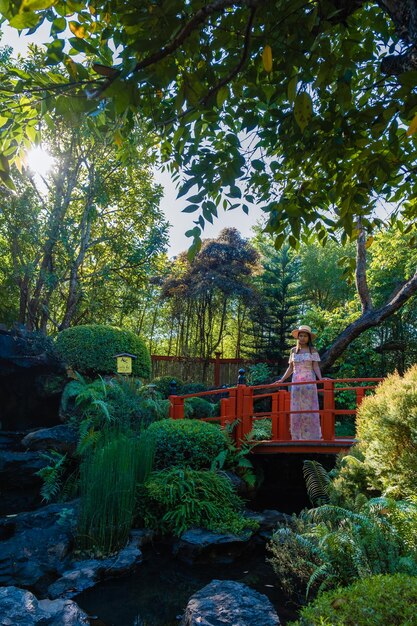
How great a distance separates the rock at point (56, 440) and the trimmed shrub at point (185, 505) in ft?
7.29

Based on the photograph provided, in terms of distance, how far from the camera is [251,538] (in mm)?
5320

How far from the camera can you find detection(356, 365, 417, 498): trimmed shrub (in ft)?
12.5

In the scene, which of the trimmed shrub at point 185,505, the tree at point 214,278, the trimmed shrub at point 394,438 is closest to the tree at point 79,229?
the tree at point 214,278

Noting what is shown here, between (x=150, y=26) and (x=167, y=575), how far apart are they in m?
4.43

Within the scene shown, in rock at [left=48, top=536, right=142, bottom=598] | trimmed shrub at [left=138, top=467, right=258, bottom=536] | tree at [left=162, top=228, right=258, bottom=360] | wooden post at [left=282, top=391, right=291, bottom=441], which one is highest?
tree at [left=162, top=228, right=258, bottom=360]

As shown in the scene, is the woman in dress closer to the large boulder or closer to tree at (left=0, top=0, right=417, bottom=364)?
the large boulder

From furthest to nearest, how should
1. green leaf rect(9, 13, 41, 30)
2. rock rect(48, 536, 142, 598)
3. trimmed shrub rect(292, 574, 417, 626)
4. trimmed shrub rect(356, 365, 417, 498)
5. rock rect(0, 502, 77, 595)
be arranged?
rock rect(0, 502, 77, 595), rock rect(48, 536, 142, 598), trimmed shrub rect(356, 365, 417, 498), trimmed shrub rect(292, 574, 417, 626), green leaf rect(9, 13, 41, 30)

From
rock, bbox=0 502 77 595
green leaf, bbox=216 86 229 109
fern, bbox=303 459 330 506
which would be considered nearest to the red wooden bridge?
fern, bbox=303 459 330 506

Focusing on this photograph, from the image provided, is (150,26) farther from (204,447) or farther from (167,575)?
(204,447)

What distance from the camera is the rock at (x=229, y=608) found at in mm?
2924

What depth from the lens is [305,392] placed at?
742 cm

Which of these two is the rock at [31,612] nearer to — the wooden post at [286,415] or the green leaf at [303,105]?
the green leaf at [303,105]

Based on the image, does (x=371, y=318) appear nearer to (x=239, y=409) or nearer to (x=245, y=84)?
(x=239, y=409)

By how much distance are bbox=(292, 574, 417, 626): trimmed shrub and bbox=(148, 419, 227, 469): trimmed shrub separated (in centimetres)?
418
